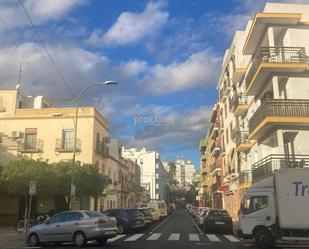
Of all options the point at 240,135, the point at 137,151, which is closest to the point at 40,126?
the point at 240,135

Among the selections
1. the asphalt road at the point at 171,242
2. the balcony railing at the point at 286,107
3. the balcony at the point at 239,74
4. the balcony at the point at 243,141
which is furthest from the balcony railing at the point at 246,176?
the asphalt road at the point at 171,242

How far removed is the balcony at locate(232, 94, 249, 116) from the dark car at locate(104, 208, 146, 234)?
1565 cm

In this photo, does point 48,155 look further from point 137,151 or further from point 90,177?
point 137,151

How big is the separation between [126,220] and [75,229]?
368 inches

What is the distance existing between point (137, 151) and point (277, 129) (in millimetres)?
105626

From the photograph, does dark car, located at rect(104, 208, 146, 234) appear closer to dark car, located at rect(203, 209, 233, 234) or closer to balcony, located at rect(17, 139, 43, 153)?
dark car, located at rect(203, 209, 233, 234)

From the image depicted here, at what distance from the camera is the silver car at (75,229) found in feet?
61.2

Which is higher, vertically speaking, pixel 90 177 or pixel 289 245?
pixel 90 177

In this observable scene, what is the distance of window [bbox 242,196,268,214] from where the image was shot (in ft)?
60.6

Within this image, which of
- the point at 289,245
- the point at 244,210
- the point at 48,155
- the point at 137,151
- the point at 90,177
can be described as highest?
the point at 137,151

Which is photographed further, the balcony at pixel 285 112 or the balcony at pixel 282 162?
the balcony at pixel 285 112

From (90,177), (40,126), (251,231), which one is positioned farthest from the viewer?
(40,126)

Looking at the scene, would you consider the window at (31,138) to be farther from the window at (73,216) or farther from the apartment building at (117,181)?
the window at (73,216)

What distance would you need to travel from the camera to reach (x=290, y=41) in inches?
1167
